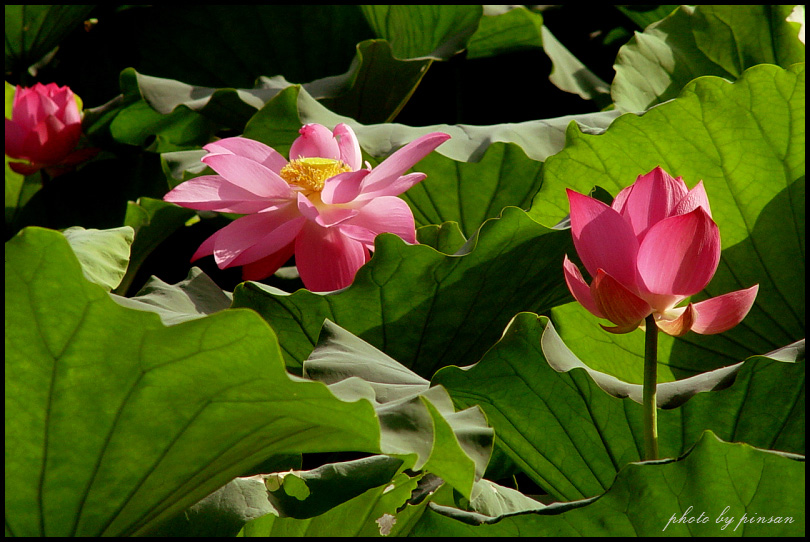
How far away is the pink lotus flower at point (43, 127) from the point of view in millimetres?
1300

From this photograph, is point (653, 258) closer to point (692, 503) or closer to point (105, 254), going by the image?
point (692, 503)

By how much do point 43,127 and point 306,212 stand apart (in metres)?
0.81

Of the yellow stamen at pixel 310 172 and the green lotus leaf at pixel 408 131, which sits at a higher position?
the yellow stamen at pixel 310 172

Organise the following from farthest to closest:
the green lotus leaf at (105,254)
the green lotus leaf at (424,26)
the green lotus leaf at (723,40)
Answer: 1. the green lotus leaf at (424,26)
2. the green lotus leaf at (723,40)
3. the green lotus leaf at (105,254)

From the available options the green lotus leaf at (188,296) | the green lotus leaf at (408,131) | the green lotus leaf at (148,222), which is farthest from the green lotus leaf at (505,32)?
the green lotus leaf at (188,296)

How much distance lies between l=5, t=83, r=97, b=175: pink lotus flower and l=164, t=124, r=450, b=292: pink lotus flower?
67 centimetres

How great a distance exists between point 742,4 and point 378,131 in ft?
2.42

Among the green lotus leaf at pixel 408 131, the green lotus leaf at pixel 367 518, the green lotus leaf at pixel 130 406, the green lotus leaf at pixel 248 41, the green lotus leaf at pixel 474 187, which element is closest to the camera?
the green lotus leaf at pixel 130 406

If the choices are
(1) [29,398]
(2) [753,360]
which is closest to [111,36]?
(1) [29,398]

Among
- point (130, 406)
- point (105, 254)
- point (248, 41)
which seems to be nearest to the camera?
point (130, 406)

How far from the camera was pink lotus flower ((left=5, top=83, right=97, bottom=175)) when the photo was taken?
130cm

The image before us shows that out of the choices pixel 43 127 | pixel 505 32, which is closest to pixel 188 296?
pixel 43 127

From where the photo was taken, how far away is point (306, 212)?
29.5 inches

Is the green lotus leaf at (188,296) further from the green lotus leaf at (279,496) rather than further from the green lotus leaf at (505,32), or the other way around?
the green lotus leaf at (505,32)
